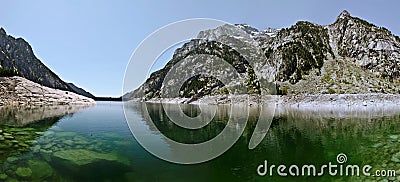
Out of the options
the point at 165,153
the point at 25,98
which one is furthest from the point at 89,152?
the point at 25,98

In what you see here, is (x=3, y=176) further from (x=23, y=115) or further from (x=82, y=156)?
(x=23, y=115)

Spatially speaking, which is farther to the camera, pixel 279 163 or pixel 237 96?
pixel 237 96

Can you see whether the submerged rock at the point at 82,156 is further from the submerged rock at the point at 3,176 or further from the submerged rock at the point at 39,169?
the submerged rock at the point at 3,176

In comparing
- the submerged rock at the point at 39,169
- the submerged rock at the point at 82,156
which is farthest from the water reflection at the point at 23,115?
the submerged rock at the point at 39,169

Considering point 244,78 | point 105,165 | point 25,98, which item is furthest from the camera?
point 244,78

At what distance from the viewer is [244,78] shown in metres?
174

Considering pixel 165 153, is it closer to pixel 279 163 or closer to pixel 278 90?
pixel 279 163

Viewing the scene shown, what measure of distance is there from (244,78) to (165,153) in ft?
504

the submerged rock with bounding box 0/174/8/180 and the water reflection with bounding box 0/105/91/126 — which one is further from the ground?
the water reflection with bounding box 0/105/91/126
